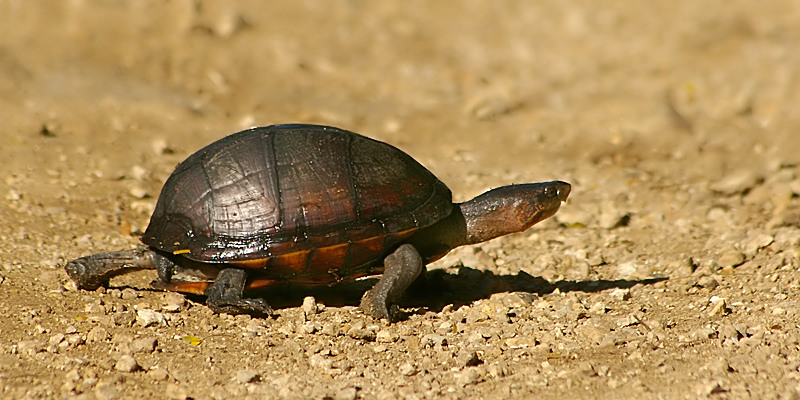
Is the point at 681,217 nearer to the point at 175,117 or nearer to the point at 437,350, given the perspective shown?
the point at 437,350

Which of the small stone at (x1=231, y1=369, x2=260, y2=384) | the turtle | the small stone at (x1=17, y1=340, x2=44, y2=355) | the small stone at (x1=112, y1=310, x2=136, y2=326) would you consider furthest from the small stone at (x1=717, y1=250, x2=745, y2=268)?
the small stone at (x1=17, y1=340, x2=44, y2=355)

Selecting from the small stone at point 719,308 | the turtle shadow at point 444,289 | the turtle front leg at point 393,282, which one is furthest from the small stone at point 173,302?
the small stone at point 719,308

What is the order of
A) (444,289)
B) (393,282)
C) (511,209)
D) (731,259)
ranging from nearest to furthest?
(393,282)
(511,209)
(444,289)
(731,259)

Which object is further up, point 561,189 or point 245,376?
point 561,189

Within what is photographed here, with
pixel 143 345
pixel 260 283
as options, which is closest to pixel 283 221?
pixel 260 283

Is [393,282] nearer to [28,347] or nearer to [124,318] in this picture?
[124,318]

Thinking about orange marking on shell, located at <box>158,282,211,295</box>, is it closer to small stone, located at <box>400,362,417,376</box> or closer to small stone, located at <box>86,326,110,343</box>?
small stone, located at <box>86,326,110,343</box>

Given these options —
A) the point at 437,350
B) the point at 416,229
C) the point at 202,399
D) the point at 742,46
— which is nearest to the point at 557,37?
the point at 742,46
